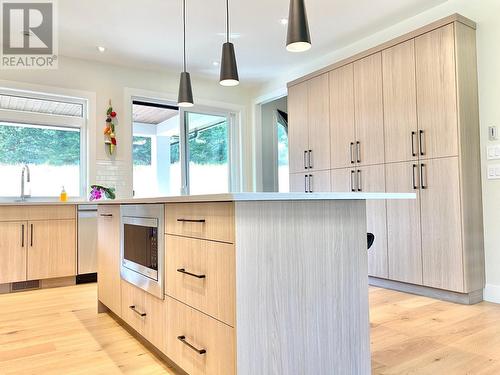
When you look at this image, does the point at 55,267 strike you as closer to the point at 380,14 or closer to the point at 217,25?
the point at 217,25

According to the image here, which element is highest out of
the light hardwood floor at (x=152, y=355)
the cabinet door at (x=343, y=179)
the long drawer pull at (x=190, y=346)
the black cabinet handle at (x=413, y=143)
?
the black cabinet handle at (x=413, y=143)

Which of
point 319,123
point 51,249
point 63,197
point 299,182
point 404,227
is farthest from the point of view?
point 299,182

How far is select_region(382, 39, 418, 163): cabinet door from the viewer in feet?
10.4

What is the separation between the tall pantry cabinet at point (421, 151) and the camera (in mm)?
2865

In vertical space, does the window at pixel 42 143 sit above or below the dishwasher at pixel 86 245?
above

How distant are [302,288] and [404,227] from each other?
220 cm

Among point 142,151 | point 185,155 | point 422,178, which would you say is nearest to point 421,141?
point 422,178

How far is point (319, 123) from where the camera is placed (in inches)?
162

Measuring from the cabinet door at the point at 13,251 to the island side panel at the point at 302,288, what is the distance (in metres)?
3.23

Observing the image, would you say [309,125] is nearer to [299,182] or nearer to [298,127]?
[298,127]

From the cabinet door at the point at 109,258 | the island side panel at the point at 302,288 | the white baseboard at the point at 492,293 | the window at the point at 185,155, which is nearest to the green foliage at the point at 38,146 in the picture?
the window at the point at 185,155

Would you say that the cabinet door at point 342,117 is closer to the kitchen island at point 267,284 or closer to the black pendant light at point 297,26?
the black pendant light at point 297,26

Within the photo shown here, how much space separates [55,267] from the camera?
373 cm

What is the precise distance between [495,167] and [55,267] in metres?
4.16
